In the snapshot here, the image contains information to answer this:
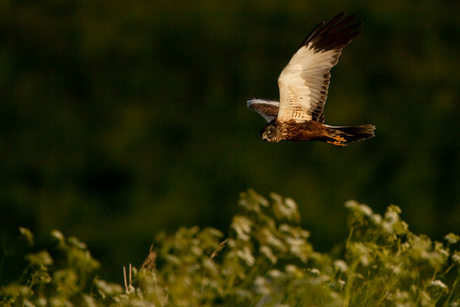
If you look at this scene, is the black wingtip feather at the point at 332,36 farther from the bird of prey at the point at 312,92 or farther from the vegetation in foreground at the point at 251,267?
the vegetation in foreground at the point at 251,267

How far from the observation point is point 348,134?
2768 mm

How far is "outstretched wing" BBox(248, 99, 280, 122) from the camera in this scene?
3213 millimetres

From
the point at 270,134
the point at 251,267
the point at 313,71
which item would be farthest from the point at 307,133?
the point at 251,267

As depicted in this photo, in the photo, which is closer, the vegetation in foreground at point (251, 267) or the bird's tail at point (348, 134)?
the vegetation in foreground at point (251, 267)

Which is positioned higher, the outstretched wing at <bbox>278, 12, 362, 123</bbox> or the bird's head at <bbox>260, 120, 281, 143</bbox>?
the outstretched wing at <bbox>278, 12, 362, 123</bbox>

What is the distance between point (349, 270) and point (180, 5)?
19.1 ft

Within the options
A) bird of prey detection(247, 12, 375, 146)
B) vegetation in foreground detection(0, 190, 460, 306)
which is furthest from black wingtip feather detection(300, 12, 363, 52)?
vegetation in foreground detection(0, 190, 460, 306)

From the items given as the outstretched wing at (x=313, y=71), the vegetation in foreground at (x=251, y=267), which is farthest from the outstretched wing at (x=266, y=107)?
the vegetation in foreground at (x=251, y=267)

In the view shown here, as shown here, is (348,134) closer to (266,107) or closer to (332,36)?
(332,36)

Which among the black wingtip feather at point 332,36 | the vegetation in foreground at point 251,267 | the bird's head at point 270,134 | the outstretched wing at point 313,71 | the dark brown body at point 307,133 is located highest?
the black wingtip feather at point 332,36

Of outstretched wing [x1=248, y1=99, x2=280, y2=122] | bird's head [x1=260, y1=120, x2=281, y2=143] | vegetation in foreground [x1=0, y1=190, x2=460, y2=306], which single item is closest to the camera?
vegetation in foreground [x1=0, y1=190, x2=460, y2=306]

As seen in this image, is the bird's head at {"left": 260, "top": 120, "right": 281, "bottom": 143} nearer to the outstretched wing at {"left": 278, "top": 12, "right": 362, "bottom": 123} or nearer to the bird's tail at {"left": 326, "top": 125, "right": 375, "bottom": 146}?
the outstretched wing at {"left": 278, "top": 12, "right": 362, "bottom": 123}

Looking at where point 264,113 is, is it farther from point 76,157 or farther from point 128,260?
point 76,157

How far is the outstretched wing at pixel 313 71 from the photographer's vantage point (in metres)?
2.71
